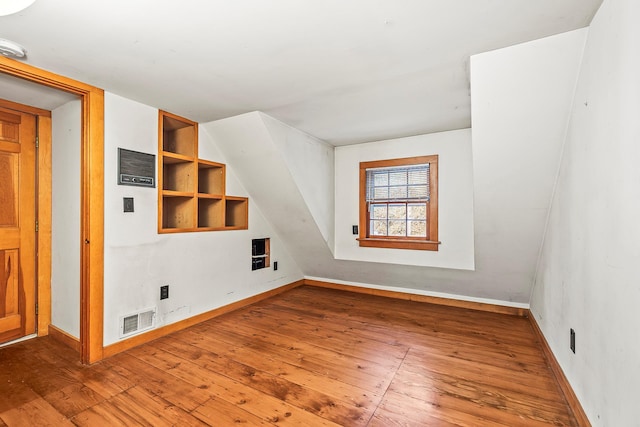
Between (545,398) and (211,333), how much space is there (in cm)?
267

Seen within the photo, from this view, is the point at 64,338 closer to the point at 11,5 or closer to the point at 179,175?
the point at 179,175

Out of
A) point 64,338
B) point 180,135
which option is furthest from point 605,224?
point 64,338

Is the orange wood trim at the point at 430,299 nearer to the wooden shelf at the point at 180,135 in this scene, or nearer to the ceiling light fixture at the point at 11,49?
the wooden shelf at the point at 180,135

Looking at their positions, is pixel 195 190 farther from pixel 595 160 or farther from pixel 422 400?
pixel 595 160

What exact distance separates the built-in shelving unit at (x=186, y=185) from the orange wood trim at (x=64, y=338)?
44.6 inches

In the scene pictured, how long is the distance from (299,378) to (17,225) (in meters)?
2.82

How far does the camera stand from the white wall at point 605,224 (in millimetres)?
1128

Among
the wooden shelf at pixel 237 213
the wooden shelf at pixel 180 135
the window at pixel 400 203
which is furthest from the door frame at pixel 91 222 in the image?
the window at pixel 400 203

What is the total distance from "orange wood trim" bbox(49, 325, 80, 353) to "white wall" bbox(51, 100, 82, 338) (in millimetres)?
32

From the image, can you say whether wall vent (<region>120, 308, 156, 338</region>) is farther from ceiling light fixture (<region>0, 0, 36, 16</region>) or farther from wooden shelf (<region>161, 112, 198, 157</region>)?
ceiling light fixture (<region>0, 0, 36, 16</region>)

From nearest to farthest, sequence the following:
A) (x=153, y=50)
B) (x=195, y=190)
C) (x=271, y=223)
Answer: (x=153, y=50)
(x=195, y=190)
(x=271, y=223)

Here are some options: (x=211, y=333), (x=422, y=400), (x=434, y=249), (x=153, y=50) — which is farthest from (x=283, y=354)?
(x=153, y=50)

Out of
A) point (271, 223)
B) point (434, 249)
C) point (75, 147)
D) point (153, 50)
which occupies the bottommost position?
point (434, 249)

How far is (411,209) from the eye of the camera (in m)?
3.75
